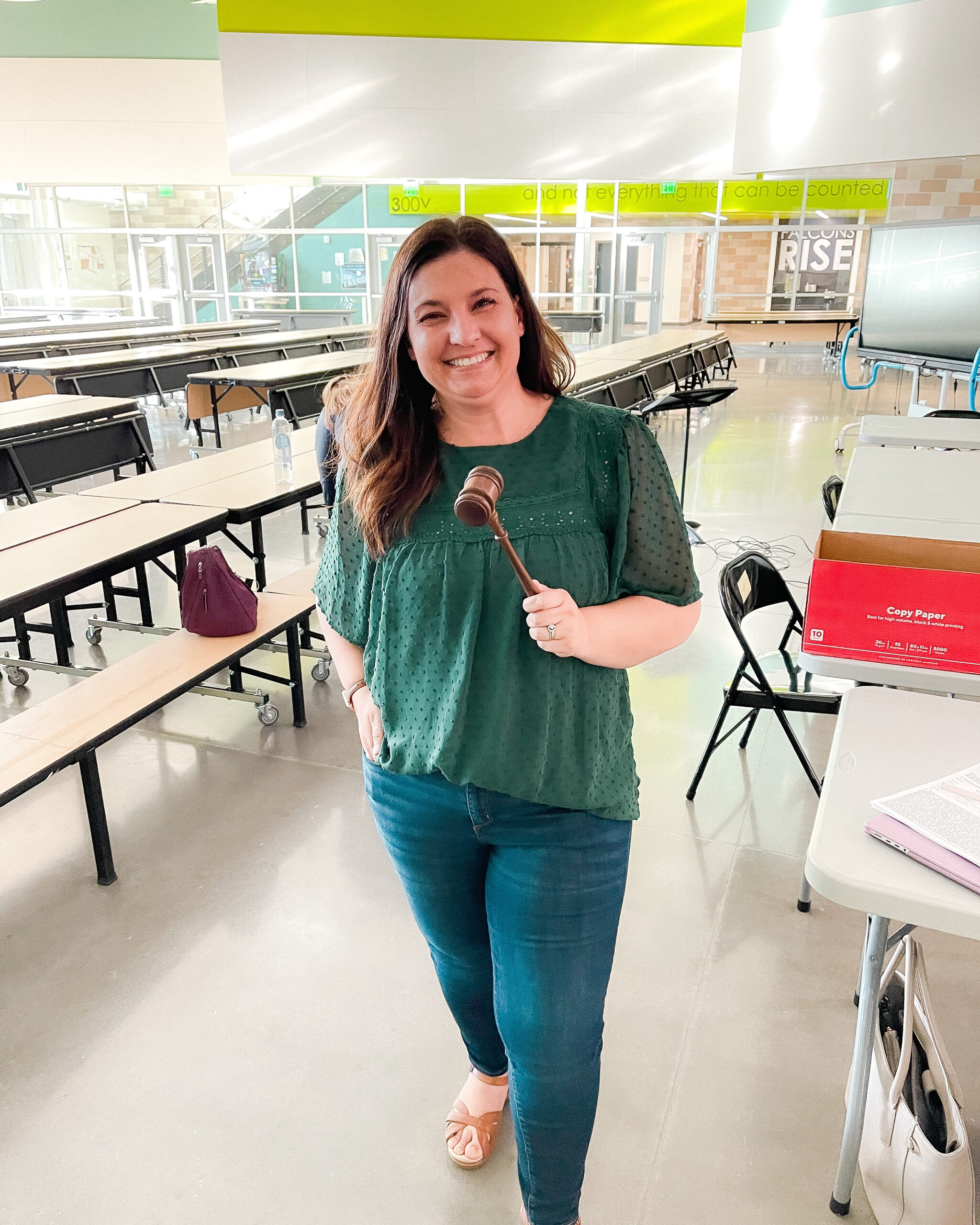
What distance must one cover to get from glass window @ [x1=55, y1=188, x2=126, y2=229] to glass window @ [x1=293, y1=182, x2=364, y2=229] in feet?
10.9

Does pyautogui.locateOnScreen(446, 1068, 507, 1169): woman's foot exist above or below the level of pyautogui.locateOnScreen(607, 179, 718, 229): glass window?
below

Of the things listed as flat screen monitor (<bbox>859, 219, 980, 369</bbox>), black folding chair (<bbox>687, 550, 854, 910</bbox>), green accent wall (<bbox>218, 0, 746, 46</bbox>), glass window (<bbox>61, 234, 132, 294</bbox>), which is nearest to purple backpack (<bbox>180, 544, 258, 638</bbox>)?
black folding chair (<bbox>687, 550, 854, 910</bbox>)

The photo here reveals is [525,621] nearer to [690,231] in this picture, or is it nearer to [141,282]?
[690,231]

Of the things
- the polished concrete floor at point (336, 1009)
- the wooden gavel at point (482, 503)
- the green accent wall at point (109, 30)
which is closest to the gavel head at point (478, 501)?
the wooden gavel at point (482, 503)

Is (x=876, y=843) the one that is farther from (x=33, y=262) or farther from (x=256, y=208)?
(x=33, y=262)

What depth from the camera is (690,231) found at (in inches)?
597

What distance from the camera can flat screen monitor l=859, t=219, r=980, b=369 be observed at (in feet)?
19.3

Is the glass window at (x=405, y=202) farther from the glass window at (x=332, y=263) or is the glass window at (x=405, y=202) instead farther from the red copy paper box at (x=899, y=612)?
A: the red copy paper box at (x=899, y=612)

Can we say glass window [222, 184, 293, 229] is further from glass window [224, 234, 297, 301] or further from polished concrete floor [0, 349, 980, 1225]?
polished concrete floor [0, 349, 980, 1225]

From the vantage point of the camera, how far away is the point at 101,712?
2586 millimetres

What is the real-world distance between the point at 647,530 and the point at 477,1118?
3.93ft

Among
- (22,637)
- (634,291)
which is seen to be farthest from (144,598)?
(634,291)

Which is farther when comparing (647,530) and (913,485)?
(913,485)

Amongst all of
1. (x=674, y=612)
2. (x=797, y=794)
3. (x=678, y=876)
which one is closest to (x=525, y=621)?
(x=674, y=612)
